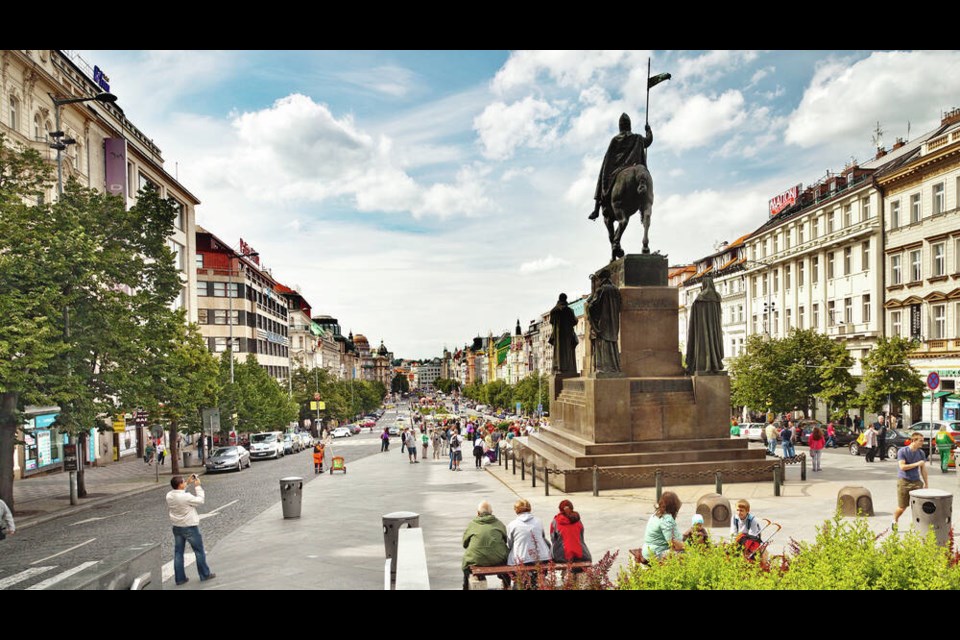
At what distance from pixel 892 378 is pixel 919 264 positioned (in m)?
10.3

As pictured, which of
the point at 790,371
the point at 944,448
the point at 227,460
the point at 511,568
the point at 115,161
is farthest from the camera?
the point at 115,161

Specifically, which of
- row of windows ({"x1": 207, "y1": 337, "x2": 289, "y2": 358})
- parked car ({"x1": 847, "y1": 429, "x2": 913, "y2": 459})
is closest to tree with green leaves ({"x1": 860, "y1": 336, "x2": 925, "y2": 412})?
parked car ({"x1": 847, "y1": 429, "x2": 913, "y2": 459})

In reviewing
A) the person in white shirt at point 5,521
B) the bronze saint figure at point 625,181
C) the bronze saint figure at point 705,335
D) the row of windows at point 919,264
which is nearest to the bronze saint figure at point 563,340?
the bronze saint figure at point 625,181

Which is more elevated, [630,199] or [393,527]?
[630,199]

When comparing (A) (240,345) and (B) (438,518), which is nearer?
(B) (438,518)

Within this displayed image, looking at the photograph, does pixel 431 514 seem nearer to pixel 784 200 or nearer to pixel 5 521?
pixel 5 521

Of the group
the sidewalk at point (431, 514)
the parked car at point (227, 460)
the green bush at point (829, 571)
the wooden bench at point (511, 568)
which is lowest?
the parked car at point (227, 460)

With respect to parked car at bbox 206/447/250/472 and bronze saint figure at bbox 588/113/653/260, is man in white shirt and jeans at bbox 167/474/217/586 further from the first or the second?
parked car at bbox 206/447/250/472

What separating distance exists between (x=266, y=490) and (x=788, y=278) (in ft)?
157

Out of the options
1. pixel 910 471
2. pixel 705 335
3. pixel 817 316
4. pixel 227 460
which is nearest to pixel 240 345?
pixel 227 460

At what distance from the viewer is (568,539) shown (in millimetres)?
8008

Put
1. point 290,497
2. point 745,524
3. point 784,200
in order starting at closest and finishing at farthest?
1. point 745,524
2. point 290,497
3. point 784,200

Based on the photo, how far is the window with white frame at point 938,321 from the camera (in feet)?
124

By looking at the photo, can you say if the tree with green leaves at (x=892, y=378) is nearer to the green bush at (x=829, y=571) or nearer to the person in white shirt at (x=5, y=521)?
the green bush at (x=829, y=571)
